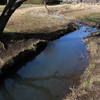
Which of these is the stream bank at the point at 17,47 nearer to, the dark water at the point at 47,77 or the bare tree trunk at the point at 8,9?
the dark water at the point at 47,77

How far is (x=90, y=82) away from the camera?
20.5ft

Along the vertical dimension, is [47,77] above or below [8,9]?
below

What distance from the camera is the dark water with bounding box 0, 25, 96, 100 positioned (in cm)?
654

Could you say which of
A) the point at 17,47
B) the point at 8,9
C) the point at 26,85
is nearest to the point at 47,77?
the point at 26,85

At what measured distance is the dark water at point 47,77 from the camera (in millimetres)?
6539

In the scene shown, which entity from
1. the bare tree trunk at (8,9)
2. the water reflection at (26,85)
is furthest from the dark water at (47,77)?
the bare tree trunk at (8,9)

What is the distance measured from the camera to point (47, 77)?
7.90 metres

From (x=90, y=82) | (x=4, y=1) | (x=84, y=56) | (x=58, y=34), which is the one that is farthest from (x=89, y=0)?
(x=90, y=82)

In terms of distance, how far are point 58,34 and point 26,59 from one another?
6.54 meters

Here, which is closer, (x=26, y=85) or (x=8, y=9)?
(x=26, y=85)

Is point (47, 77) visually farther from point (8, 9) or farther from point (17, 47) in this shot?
point (8, 9)

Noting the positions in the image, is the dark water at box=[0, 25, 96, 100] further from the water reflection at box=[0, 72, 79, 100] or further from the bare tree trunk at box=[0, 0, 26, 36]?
the bare tree trunk at box=[0, 0, 26, 36]

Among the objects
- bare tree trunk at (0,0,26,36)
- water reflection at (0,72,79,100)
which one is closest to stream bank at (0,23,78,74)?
water reflection at (0,72,79,100)

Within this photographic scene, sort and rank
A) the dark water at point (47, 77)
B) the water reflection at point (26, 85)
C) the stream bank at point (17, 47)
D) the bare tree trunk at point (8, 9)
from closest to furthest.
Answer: the water reflection at point (26, 85) → the dark water at point (47, 77) → the stream bank at point (17, 47) → the bare tree trunk at point (8, 9)
